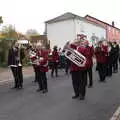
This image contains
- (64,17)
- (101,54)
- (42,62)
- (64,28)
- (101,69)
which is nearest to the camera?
(42,62)

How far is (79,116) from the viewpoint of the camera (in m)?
9.84

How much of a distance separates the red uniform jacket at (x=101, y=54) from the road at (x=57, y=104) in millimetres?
2447

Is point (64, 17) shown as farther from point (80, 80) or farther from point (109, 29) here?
point (80, 80)

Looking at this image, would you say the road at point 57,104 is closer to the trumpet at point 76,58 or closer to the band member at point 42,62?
the band member at point 42,62

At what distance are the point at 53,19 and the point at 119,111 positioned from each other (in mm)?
56957

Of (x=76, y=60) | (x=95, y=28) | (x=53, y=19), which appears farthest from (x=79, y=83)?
(x=95, y=28)

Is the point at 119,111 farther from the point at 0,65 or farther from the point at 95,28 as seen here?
the point at 95,28

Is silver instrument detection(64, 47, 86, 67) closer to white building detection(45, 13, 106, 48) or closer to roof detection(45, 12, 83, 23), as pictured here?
white building detection(45, 13, 106, 48)

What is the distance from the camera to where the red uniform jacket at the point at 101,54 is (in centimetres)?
1767

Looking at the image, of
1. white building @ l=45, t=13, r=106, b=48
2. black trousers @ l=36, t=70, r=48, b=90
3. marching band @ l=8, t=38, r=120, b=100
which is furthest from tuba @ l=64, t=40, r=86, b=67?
white building @ l=45, t=13, r=106, b=48

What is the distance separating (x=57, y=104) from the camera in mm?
11680

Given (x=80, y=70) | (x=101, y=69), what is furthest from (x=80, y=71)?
(x=101, y=69)

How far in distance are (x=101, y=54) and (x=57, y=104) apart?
21.0ft

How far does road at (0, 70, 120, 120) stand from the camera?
9.92m
